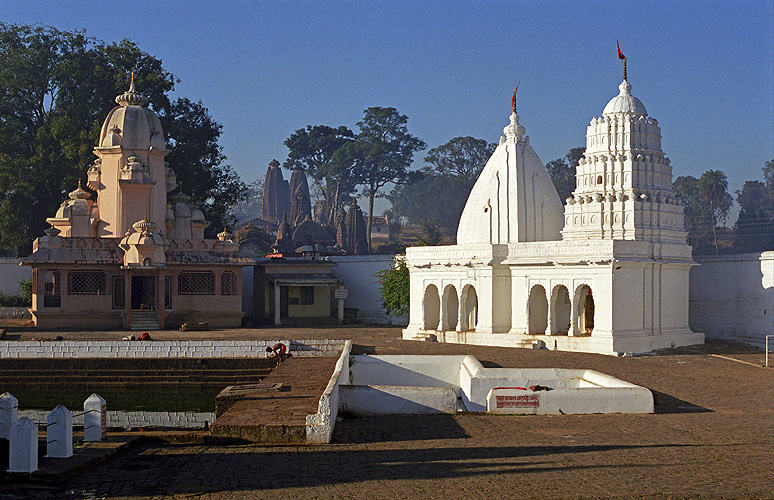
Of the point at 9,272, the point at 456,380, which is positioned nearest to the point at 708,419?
the point at 456,380

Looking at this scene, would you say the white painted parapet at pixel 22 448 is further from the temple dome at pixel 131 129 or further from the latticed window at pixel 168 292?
the temple dome at pixel 131 129

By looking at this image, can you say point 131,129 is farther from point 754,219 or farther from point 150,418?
point 754,219

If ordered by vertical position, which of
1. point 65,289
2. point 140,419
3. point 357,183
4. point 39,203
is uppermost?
point 357,183

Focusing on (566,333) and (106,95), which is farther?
(106,95)

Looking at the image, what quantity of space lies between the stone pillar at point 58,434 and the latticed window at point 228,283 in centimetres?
2413

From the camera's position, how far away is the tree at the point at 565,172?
78.0m

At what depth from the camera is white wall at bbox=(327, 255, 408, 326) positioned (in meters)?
39.1

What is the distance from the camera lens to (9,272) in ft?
134

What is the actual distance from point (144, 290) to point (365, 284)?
30.9 ft

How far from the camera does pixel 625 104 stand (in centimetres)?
2941

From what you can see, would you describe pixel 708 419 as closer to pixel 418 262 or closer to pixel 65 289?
pixel 418 262

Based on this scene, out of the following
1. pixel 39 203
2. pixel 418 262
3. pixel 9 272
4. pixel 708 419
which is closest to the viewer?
pixel 708 419

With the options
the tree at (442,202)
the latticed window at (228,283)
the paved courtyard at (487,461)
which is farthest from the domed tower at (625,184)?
the tree at (442,202)

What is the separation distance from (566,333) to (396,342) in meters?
5.36
